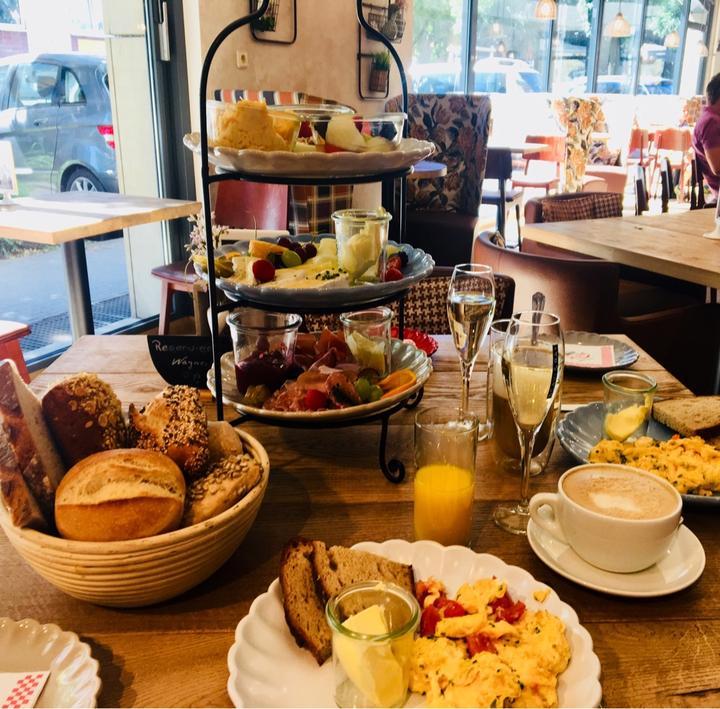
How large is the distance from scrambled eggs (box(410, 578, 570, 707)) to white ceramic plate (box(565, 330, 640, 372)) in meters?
0.78

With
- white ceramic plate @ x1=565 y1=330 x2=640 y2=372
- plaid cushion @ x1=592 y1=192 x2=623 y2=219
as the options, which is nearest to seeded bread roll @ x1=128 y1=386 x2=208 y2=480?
white ceramic plate @ x1=565 y1=330 x2=640 y2=372

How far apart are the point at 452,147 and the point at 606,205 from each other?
1.76 meters

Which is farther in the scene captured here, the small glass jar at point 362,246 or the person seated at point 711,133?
the person seated at point 711,133

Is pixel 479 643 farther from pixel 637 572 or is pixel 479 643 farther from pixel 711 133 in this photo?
pixel 711 133

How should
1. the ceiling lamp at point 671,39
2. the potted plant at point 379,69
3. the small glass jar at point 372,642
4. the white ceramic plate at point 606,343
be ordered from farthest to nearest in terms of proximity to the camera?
1. the ceiling lamp at point 671,39
2. the potted plant at point 379,69
3. the white ceramic plate at point 606,343
4. the small glass jar at point 372,642

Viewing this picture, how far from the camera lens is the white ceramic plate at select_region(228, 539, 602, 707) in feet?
2.06

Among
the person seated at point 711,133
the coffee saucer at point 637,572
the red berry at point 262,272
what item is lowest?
the coffee saucer at point 637,572

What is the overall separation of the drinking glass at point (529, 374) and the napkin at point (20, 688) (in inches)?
22.4

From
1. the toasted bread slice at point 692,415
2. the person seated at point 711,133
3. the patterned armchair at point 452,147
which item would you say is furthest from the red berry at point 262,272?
the person seated at point 711,133

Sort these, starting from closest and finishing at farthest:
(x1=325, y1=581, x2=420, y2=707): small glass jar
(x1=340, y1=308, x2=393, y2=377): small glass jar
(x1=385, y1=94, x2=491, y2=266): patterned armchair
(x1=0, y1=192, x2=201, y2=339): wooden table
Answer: (x1=325, y1=581, x2=420, y2=707): small glass jar, (x1=340, y1=308, x2=393, y2=377): small glass jar, (x1=0, y1=192, x2=201, y2=339): wooden table, (x1=385, y1=94, x2=491, y2=266): patterned armchair

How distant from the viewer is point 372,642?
0.58 metres

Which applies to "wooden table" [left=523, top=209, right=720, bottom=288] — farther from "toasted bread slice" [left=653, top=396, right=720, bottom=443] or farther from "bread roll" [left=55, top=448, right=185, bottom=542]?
"bread roll" [left=55, top=448, right=185, bottom=542]

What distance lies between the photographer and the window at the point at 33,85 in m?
2.96

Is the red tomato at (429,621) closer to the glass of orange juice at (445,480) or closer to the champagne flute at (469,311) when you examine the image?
the glass of orange juice at (445,480)
